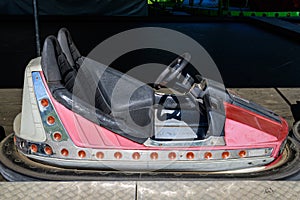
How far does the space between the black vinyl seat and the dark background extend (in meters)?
2.63

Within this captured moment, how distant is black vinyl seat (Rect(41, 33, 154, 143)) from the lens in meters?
2.12

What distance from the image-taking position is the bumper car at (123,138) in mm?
2131

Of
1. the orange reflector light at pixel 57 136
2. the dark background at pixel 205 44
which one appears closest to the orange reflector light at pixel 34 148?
the orange reflector light at pixel 57 136

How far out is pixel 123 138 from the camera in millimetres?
2174

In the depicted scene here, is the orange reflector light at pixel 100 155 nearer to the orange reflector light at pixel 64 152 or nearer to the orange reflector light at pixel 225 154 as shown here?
the orange reflector light at pixel 64 152

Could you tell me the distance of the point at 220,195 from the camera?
2.02 m

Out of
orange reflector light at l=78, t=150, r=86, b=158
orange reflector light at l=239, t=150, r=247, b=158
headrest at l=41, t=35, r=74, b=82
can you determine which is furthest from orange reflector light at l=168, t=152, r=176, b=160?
headrest at l=41, t=35, r=74, b=82

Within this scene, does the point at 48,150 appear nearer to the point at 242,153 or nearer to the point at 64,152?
the point at 64,152

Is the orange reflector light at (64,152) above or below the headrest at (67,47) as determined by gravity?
below

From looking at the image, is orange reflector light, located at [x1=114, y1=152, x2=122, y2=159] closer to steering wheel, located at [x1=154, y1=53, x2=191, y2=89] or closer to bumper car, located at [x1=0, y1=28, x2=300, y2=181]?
bumper car, located at [x1=0, y1=28, x2=300, y2=181]

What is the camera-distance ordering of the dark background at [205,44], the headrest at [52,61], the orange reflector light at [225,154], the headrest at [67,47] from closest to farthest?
the headrest at [52,61], the orange reflector light at [225,154], the headrest at [67,47], the dark background at [205,44]

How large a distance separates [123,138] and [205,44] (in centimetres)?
625

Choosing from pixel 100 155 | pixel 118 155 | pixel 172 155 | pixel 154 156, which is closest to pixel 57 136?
pixel 100 155

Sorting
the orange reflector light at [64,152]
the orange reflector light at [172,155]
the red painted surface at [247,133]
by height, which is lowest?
the orange reflector light at [172,155]
